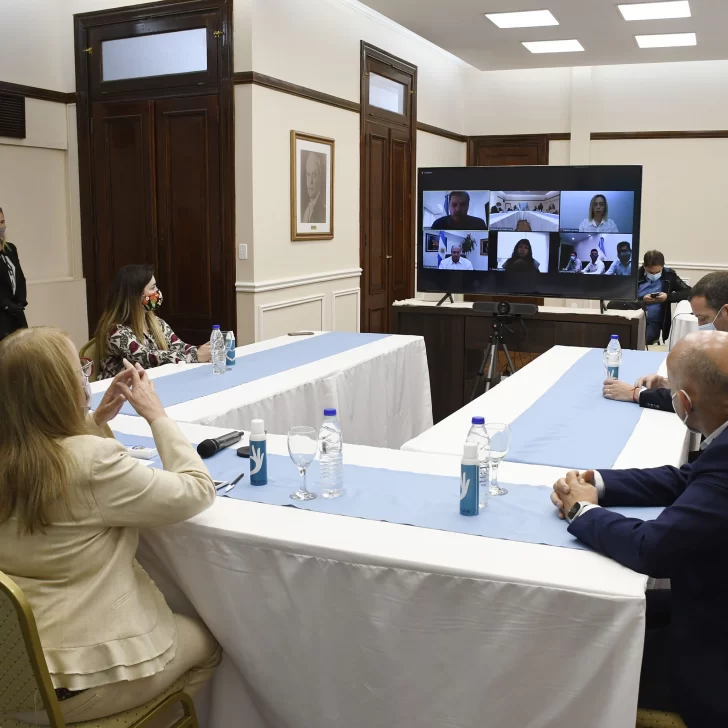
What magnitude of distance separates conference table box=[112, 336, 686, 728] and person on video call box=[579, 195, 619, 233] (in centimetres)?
390

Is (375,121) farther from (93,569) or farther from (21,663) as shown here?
(21,663)

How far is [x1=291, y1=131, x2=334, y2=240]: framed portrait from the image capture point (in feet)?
20.5

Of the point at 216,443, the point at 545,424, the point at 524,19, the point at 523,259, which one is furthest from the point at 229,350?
the point at 524,19

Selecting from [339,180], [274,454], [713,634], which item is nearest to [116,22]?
[339,180]

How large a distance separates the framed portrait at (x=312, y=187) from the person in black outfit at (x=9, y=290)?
201 centimetres

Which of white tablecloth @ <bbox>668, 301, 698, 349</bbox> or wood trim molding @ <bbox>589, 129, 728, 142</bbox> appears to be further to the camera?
wood trim molding @ <bbox>589, 129, 728, 142</bbox>

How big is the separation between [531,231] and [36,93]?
143 inches

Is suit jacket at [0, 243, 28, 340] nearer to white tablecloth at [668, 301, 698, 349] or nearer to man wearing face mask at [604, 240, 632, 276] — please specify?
man wearing face mask at [604, 240, 632, 276]

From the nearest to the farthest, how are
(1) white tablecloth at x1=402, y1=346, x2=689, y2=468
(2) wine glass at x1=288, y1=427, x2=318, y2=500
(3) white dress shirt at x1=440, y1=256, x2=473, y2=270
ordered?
(2) wine glass at x1=288, y1=427, x2=318, y2=500 < (1) white tablecloth at x1=402, y1=346, x2=689, y2=468 < (3) white dress shirt at x1=440, y1=256, x2=473, y2=270

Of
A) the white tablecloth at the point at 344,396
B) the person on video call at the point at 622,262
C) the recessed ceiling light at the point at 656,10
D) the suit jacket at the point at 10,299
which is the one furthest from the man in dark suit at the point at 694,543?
the recessed ceiling light at the point at 656,10

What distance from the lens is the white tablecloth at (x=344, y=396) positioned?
2986mm

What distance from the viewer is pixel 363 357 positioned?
403 cm

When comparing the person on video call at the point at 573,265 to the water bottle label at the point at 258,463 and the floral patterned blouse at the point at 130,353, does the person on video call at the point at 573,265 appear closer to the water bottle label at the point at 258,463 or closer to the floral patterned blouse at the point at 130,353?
the floral patterned blouse at the point at 130,353

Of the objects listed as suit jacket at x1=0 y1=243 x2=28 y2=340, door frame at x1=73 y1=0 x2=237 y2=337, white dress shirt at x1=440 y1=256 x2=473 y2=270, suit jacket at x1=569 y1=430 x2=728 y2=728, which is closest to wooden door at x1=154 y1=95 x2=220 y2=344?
door frame at x1=73 y1=0 x2=237 y2=337
